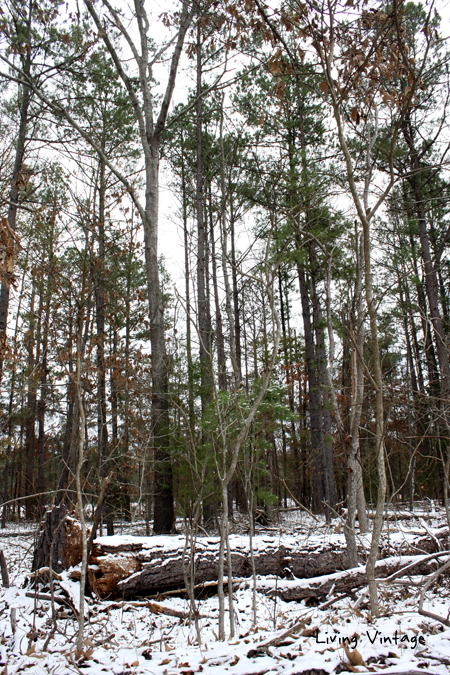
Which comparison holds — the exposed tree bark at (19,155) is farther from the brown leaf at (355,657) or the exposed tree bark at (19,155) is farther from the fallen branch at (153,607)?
the brown leaf at (355,657)

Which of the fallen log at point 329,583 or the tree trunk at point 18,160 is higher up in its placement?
the tree trunk at point 18,160

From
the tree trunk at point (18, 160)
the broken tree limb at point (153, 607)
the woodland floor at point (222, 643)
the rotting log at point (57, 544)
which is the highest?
the tree trunk at point (18, 160)

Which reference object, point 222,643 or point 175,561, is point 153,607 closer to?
point 175,561

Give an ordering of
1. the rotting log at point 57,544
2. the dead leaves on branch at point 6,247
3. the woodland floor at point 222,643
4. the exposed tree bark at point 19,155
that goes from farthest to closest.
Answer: the exposed tree bark at point 19,155 → the rotting log at point 57,544 → the dead leaves on branch at point 6,247 → the woodland floor at point 222,643

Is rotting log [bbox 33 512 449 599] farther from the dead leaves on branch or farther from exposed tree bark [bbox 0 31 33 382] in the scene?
exposed tree bark [bbox 0 31 33 382]

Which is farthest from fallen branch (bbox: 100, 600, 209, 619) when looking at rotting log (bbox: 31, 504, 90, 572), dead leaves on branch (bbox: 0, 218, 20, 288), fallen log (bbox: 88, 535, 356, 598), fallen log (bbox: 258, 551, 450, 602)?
dead leaves on branch (bbox: 0, 218, 20, 288)

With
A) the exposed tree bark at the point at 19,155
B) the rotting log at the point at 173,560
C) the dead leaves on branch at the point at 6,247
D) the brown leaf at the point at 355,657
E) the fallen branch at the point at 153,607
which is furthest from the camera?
the exposed tree bark at the point at 19,155

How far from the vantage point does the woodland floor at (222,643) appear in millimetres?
2166

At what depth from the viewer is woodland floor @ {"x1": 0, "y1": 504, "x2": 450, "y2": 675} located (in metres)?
2.17

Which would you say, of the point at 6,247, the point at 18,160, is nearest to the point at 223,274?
the point at 6,247

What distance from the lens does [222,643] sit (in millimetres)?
2738

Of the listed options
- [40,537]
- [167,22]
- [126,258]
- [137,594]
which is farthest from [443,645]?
[126,258]

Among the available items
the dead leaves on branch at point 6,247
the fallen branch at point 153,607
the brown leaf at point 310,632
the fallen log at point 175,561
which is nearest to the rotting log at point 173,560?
the fallen log at point 175,561

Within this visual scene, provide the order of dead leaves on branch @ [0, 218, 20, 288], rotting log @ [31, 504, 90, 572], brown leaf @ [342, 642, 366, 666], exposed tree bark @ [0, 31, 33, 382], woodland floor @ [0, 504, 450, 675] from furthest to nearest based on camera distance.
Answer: exposed tree bark @ [0, 31, 33, 382] < rotting log @ [31, 504, 90, 572] < dead leaves on branch @ [0, 218, 20, 288] < woodland floor @ [0, 504, 450, 675] < brown leaf @ [342, 642, 366, 666]
